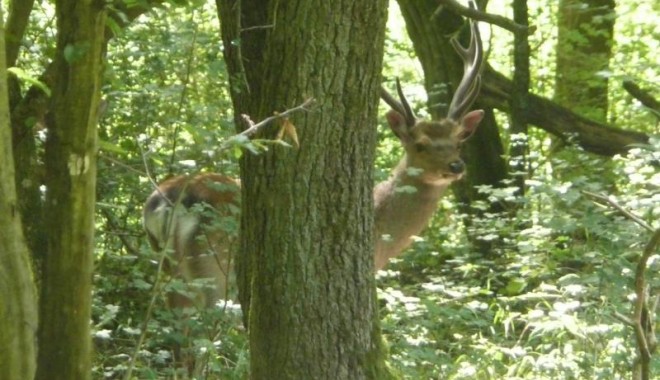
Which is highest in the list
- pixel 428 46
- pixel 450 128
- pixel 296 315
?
→ pixel 428 46

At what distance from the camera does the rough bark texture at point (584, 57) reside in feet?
40.8

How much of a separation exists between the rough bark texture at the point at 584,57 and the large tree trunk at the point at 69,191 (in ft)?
30.1

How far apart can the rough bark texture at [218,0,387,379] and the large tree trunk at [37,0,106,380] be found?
4.19ft

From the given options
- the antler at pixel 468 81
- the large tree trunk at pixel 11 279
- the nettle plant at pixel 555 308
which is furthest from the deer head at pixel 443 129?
the large tree trunk at pixel 11 279

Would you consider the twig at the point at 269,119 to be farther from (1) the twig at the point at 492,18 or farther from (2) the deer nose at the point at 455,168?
(2) the deer nose at the point at 455,168

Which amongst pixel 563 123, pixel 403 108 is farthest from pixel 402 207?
pixel 563 123

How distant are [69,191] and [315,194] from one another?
144cm

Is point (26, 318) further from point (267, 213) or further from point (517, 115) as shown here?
point (517, 115)

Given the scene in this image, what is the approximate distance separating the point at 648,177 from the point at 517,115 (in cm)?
425

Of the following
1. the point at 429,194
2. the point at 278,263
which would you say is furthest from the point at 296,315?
the point at 429,194

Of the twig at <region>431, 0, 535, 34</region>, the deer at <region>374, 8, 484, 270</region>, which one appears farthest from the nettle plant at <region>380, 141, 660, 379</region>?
the deer at <region>374, 8, 484, 270</region>

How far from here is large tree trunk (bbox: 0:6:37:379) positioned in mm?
3150

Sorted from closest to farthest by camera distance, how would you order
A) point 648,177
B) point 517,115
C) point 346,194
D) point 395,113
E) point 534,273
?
point 346,194 < point 648,177 < point 534,273 < point 395,113 < point 517,115

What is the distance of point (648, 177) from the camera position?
23.7ft
